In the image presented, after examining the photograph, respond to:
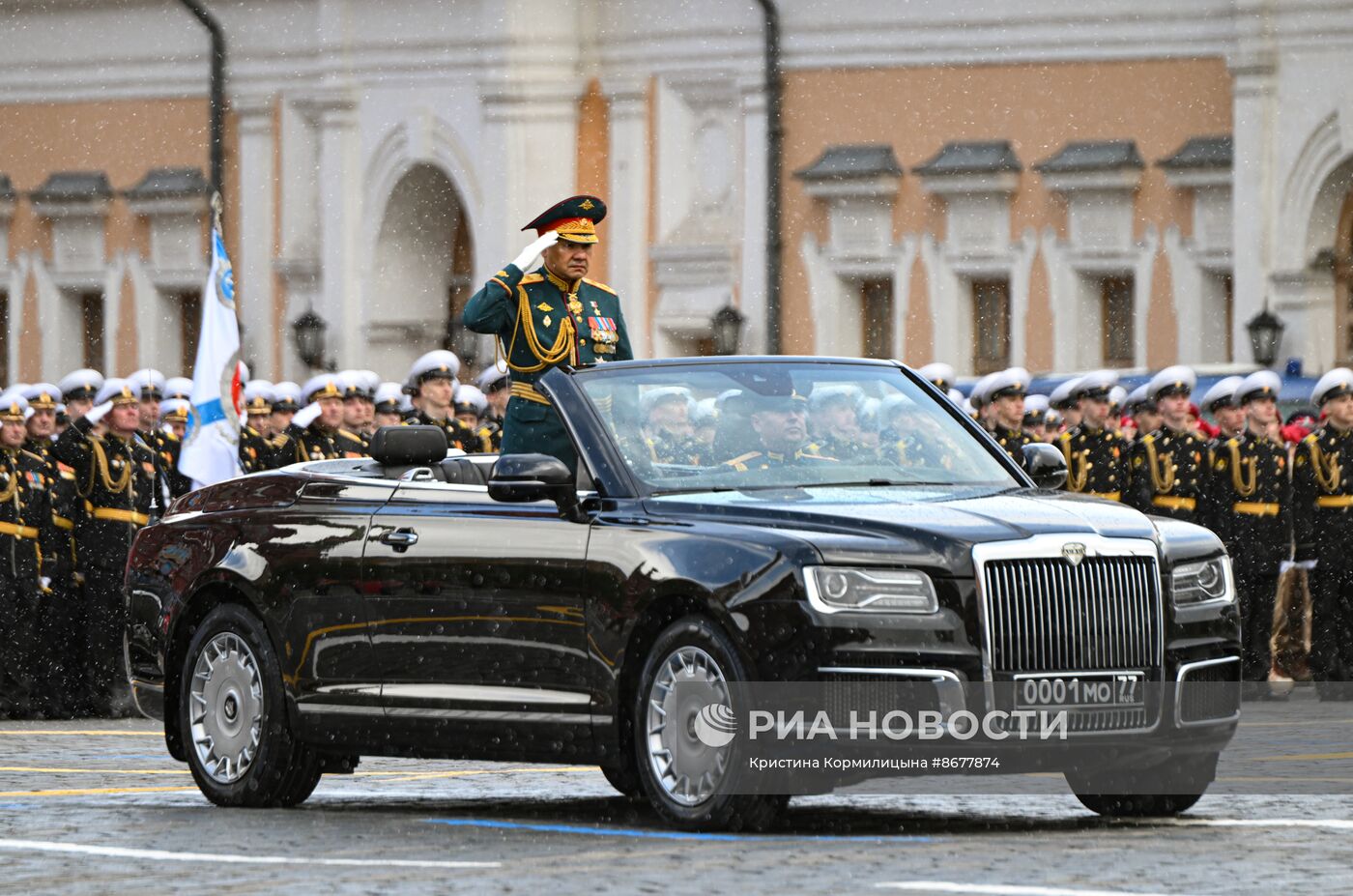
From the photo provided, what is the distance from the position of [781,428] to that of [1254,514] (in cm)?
1102

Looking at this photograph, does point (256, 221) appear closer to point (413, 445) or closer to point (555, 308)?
point (555, 308)

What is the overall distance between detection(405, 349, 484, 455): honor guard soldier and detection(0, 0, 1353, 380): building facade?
624 inches

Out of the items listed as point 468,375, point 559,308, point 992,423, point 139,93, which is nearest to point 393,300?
point 468,375

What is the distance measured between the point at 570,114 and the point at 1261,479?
74.3ft

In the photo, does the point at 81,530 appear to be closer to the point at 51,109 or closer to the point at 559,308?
the point at 559,308

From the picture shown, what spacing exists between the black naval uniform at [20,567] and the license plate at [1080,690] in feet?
36.7

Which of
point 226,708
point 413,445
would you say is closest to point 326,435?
point 226,708

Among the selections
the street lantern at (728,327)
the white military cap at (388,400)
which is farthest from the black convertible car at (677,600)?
the street lantern at (728,327)

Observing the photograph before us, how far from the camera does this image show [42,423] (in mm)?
22609

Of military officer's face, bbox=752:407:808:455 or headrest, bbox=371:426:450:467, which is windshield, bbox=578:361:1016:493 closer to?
military officer's face, bbox=752:407:808:455

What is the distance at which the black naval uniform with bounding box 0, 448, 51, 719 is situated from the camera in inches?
868

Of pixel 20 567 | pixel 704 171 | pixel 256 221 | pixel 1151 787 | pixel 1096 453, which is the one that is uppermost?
pixel 704 171

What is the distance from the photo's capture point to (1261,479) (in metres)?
23.6

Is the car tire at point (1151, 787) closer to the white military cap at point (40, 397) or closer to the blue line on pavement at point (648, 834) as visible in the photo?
the blue line on pavement at point (648, 834)
